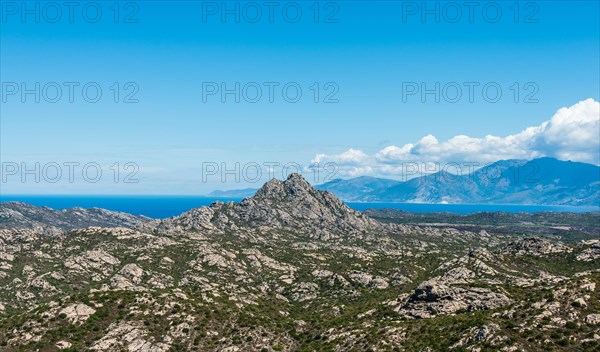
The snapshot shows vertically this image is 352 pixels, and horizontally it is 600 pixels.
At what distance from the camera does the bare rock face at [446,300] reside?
121 meters

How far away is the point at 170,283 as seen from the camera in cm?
19762

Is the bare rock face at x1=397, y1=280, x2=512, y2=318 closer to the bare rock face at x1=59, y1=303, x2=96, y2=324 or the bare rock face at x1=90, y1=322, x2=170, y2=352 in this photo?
the bare rock face at x1=90, y1=322, x2=170, y2=352

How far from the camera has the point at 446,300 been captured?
4892 inches

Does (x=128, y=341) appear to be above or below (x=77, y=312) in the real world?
below

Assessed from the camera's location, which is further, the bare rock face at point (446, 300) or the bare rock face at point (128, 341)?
the bare rock face at point (446, 300)

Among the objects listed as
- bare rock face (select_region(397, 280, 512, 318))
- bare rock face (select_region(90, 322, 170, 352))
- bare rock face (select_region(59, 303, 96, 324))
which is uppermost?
bare rock face (select_region(397, 280, 512, 318))

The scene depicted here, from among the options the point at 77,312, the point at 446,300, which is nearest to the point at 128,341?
the point at 77,312

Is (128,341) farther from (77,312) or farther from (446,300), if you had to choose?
(446,300)

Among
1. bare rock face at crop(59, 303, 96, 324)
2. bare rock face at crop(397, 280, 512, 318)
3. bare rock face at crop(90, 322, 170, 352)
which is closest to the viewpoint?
bare rock face at crop(90, 322, 170, 352)

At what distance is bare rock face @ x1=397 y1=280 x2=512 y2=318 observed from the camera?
121m

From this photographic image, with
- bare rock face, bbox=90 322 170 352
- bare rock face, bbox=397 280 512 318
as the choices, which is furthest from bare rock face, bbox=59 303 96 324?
bare rock face, bbox=397 280 512 318

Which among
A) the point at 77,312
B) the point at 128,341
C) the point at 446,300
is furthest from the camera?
the point at 77,312

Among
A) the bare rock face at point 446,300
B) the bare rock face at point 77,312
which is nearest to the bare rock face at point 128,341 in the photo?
the bare rock face at point 77,312

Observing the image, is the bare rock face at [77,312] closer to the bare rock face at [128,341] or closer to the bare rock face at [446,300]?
the bare rock face at [128,341]
